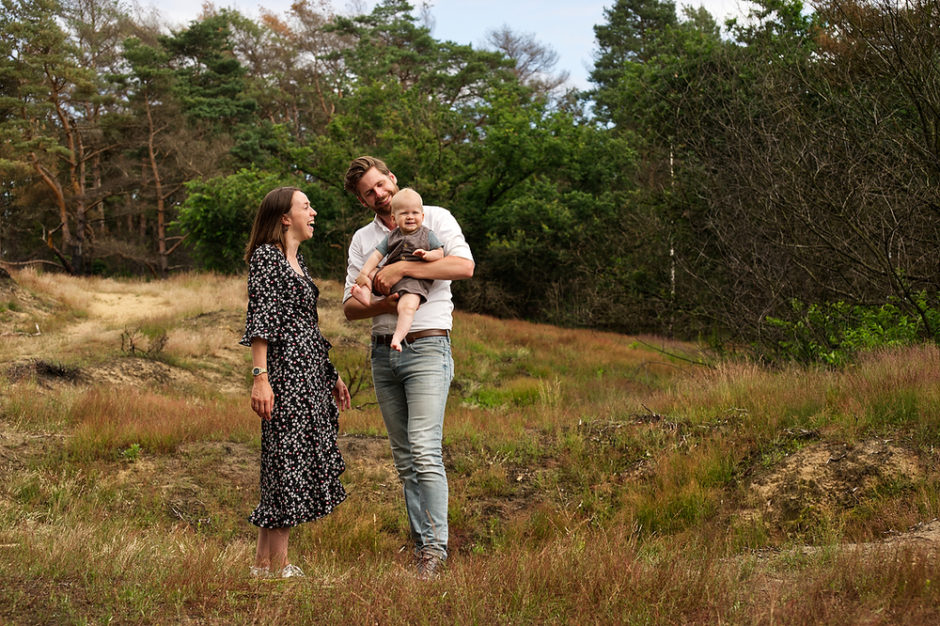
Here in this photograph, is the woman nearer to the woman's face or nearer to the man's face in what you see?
the woman's face

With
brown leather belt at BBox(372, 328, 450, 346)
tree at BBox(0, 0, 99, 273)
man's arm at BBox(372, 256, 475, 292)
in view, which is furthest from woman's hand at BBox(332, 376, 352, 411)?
tree at BBox(0, 0, 99, 273)

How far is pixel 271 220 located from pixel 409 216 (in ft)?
2.48

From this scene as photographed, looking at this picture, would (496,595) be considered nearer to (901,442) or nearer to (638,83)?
(901,442)

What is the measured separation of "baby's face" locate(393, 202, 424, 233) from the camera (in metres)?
4.19

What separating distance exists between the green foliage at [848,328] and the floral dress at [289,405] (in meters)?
6.60

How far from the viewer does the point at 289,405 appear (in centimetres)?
407

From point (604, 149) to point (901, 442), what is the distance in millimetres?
25897

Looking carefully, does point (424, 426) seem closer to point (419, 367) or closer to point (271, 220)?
point (419, 367)

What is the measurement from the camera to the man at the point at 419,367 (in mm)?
4086

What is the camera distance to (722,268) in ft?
45.8

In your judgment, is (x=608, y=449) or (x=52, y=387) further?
(x=52, y=387)

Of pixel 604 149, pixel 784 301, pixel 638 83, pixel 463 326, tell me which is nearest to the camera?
pixel 784 301

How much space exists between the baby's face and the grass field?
1748 millimetres

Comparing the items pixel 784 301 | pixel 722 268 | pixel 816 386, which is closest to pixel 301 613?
pixel 816 386
